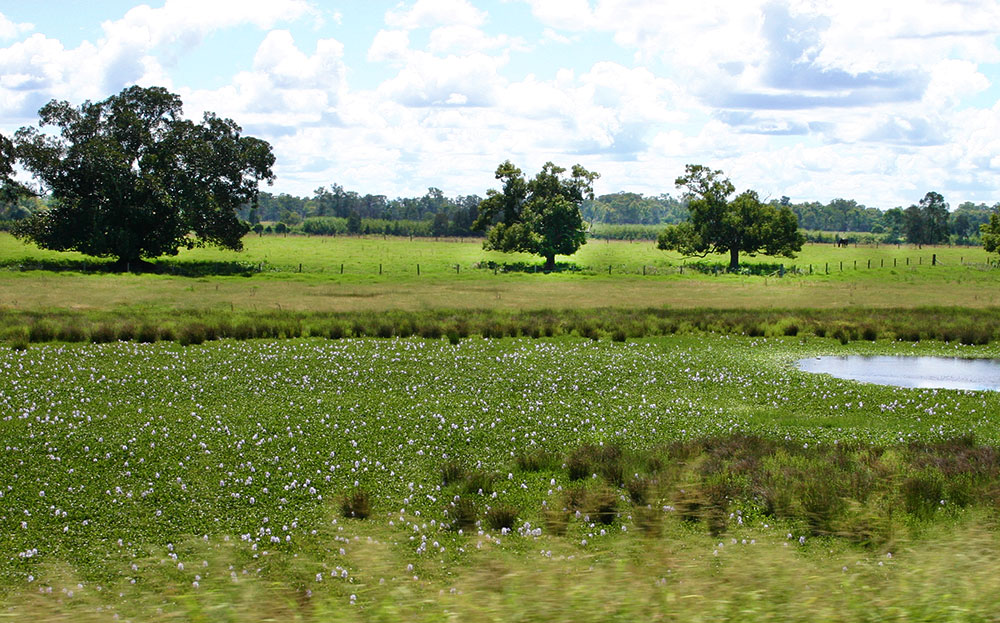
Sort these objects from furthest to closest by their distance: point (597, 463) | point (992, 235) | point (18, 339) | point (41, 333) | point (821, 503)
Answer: point (992, 235), point (41, 333), point (18, 339), point (597, 463), point (821, 503)

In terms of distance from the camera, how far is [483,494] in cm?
1327

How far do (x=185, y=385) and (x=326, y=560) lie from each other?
12415mm

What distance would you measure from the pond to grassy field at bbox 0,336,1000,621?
323 cm

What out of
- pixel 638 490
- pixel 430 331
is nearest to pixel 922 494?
pixel 638 490

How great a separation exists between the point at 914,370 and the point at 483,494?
20.0 metres

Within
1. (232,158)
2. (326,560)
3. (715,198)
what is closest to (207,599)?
(326,560)

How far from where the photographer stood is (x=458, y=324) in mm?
35938

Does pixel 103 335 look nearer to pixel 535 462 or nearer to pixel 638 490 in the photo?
pixel 535 462

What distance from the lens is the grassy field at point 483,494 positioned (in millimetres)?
7207

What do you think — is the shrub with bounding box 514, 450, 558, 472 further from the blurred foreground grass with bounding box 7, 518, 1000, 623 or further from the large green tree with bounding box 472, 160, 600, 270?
the large green tree with bounding box 472, 160, 600, 270

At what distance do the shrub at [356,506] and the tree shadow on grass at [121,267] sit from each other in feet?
207

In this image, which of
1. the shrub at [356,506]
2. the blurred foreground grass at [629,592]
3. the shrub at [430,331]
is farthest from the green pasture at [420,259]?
the blurred foreground grass at [629,592]

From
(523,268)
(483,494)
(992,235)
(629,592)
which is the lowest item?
(483,494)

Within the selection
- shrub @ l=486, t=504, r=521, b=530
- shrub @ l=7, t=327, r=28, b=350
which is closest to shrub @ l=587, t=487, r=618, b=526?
shrub @ l=486, t=504, r=521, b=530
